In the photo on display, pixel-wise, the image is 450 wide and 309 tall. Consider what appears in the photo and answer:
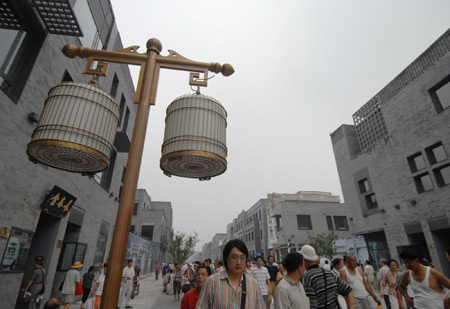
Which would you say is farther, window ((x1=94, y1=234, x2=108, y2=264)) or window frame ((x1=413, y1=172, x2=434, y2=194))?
window frame ((x1=413, y1=172, x2=434, y2=194))

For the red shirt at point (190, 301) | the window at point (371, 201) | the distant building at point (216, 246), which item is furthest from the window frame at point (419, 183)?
the distant building at point (216, 246)

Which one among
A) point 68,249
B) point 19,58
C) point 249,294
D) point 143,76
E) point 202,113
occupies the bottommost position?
point 249,294

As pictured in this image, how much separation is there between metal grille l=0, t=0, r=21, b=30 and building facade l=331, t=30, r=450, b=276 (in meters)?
20.3

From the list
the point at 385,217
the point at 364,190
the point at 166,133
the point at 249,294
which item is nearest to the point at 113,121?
the point at 166,133

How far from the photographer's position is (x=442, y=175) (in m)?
14.9

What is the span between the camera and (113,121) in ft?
7.88

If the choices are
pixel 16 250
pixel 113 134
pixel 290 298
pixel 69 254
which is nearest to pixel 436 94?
pixel 290 298

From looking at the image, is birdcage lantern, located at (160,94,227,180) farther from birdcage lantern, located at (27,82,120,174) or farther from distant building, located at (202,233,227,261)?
distant building, located at (202,233,227,261)

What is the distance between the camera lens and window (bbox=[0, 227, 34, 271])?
21.1 feet

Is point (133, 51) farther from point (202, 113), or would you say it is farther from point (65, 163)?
point (65, 163)

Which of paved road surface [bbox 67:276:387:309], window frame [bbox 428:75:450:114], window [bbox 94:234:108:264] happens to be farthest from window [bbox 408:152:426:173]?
window [bbox 94:234:108:264]

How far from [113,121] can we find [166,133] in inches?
21.5

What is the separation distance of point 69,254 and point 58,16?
9486 mm

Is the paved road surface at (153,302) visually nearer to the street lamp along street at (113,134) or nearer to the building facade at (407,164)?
the building facade at (407,164)
